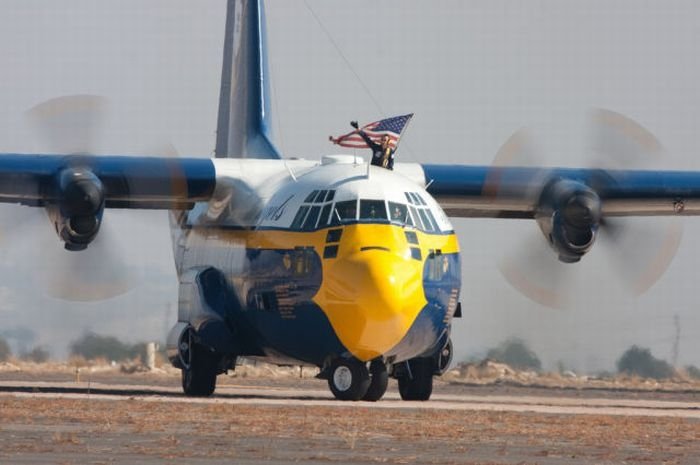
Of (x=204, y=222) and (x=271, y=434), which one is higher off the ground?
(x=204, y=222)

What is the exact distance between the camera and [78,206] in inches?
1218

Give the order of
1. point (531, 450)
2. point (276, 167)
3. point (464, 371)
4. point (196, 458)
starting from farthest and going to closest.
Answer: point (464, 371) < point (276, 167) < point (531, 450) < point (196, 458)

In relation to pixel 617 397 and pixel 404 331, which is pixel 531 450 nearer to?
pixel 404 331

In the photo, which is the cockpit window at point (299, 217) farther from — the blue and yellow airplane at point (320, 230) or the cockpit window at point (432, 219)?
the cockpit window at point (432, 219)

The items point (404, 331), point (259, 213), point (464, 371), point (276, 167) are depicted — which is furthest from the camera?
point (464, 371)

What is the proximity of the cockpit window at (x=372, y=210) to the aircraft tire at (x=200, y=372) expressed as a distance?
18.5ft

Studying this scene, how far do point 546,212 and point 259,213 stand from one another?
6548mm

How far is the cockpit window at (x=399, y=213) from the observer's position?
27.9 metres

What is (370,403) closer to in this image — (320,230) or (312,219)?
(320,230)

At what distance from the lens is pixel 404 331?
27469 mm

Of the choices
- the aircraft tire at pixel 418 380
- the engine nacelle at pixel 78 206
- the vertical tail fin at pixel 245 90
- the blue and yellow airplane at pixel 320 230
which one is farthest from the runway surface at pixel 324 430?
the vertical tail fin at pixel 245 90

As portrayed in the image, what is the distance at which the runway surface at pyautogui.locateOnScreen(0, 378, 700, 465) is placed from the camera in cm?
1908

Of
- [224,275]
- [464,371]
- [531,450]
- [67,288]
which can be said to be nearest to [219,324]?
[224,275]

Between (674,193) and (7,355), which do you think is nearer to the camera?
(674,193)
